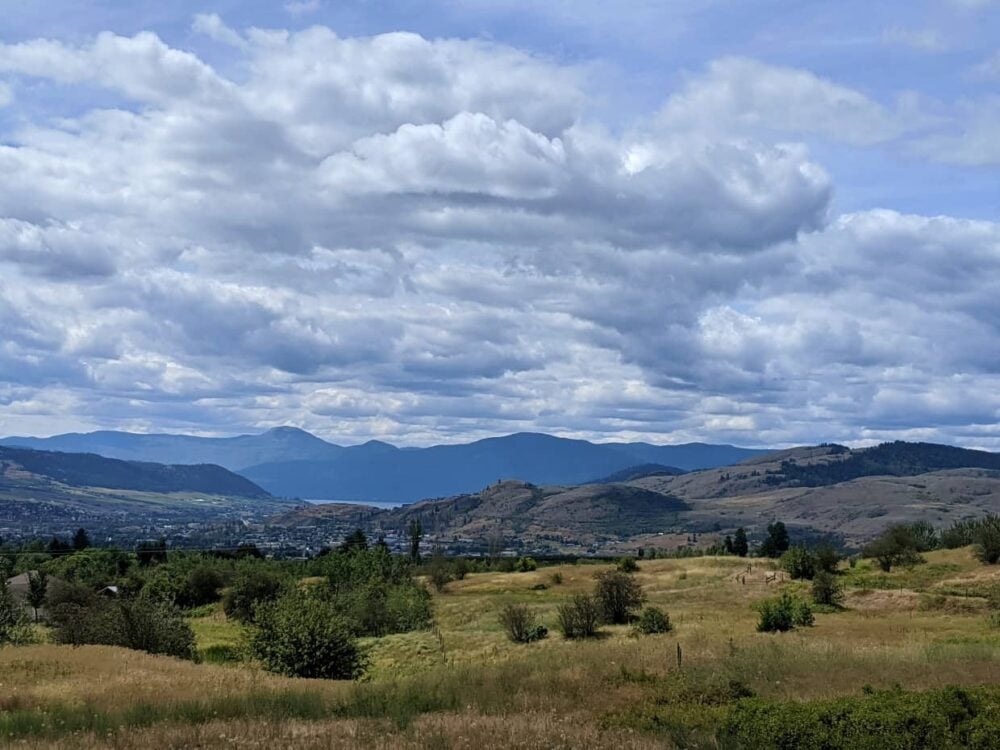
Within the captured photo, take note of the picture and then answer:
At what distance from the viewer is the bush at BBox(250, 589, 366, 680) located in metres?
38.1

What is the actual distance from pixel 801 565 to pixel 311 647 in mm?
51726

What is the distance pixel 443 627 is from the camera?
66312mm

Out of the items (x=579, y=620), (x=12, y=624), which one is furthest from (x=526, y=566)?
(x=12, y=624)

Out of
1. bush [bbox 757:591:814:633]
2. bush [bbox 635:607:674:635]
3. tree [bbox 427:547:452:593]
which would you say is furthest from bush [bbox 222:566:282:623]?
bush [bbox 757:591:814:633]

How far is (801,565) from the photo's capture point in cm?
7781

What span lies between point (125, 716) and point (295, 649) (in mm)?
20734

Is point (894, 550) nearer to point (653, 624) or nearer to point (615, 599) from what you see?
point (615, 599)

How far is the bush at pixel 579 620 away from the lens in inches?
2013

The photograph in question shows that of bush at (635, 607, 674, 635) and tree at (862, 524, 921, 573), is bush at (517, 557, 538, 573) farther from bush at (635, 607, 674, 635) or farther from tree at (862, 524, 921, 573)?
bush at (635, 607, 674, 635)

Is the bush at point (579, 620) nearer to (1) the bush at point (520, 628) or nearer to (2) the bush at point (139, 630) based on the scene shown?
(1) the bush at point (520, 628)

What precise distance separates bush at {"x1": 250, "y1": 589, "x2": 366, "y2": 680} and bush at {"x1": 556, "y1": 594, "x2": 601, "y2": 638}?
14.7 meters

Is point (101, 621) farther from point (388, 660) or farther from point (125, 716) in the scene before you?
point (125, 716)

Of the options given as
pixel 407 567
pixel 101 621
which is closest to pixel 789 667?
pixel 101 621

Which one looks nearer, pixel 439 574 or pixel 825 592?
pixel 825 592
